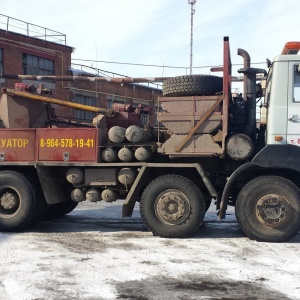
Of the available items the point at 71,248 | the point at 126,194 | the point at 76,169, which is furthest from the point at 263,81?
the point at 71,248

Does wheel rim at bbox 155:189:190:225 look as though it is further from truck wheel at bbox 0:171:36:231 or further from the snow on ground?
truck wheel at bbox 0:171:36:231

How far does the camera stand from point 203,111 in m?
6.78

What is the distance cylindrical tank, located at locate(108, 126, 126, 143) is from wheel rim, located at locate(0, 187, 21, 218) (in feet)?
6.95

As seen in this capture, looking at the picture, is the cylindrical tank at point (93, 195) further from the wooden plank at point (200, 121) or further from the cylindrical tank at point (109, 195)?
the wooden plank at point (200, 121)

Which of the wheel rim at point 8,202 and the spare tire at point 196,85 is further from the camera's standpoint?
the wheel rim at point 8,202

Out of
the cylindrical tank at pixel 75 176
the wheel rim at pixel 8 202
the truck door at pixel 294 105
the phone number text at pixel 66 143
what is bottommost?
the wheel rim at pixel 8 202

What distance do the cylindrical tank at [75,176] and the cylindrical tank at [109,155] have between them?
0.59 metres

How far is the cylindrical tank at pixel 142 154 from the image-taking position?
23.4 ft

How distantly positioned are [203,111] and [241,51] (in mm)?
1537

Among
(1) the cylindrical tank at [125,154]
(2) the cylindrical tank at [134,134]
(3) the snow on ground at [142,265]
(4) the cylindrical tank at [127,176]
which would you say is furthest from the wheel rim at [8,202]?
(2) the cylindrical tank at [134,134]

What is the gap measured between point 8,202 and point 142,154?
2702 mm

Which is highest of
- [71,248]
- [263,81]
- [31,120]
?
[263,81]

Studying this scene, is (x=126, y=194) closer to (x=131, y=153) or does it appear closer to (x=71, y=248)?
(x=131, y=153)

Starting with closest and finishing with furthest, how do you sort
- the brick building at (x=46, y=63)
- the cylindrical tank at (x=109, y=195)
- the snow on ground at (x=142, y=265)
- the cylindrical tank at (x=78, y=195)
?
the snow on ground at (x=142, y=265) → the cylindrical tank at (x=109, y=195) → the cylindrical tank at (x=78, y=195) → the brick building at (x=46, y=63)
